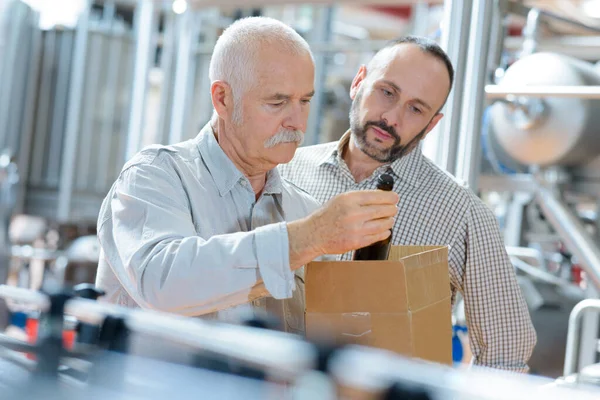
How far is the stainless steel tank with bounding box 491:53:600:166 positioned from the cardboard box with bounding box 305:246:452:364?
2.27 metres

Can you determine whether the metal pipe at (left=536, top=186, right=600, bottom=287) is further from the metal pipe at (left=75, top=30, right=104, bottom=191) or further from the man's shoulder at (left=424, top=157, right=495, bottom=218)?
the metal pipe at (left=75, top=30, right=104, bottom=191)

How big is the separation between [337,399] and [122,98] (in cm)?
737

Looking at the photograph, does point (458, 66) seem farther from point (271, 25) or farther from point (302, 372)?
point (302, 372)

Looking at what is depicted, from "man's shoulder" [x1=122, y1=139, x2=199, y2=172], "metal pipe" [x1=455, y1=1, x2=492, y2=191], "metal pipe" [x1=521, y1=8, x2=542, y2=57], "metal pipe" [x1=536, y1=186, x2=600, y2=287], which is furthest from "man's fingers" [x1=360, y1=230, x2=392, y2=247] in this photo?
"metal pipe" [x1=521, y1=8, x2=542, y2=57]

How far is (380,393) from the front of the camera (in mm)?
616

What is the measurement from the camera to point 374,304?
→ 130 cm

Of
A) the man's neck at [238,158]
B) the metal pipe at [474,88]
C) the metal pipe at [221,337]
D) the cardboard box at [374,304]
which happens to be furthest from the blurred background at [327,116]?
the metal pipe at [221,337]

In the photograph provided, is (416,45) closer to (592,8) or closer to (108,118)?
(108,118)

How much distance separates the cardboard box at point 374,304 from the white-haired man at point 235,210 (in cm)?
4

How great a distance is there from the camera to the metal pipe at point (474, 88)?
103 inches

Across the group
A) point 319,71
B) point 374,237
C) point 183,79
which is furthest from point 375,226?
point 319,71

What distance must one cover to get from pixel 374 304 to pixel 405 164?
1.01 m

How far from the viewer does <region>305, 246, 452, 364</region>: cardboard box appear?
1.29 meters

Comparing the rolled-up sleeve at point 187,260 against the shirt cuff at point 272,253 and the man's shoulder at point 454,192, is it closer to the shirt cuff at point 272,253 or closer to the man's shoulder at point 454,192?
the shirt cuff at point 272,253
